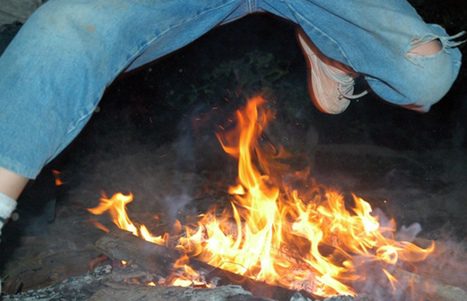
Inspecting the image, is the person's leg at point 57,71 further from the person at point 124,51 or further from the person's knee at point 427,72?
the person's knee at point 427,72

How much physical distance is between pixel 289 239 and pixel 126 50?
198 centimetres

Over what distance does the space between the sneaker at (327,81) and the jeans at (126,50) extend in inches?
15.0

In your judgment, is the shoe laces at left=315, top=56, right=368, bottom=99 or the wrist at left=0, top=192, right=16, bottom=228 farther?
the shoe laces at left=315, top=56, right=368, bottom=99

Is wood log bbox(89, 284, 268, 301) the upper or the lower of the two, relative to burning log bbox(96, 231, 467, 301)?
upper

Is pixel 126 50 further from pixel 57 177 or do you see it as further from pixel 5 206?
pixel 57 177

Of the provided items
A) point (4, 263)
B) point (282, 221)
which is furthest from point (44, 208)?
point (282, 221)

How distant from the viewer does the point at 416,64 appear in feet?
6.20

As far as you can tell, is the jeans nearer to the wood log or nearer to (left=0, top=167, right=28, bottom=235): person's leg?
(left=0, top=167, right=28, bottom=235): person's leg

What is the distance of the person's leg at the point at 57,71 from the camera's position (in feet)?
4.74

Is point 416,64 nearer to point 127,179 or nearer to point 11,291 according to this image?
point 11,291

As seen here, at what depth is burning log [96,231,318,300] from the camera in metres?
2.65

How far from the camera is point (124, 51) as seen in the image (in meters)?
1.62

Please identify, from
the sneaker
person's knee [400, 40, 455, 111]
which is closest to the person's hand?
person's knee [400, 40, 455, 111]

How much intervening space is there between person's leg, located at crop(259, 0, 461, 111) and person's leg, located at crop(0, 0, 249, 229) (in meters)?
0.55
